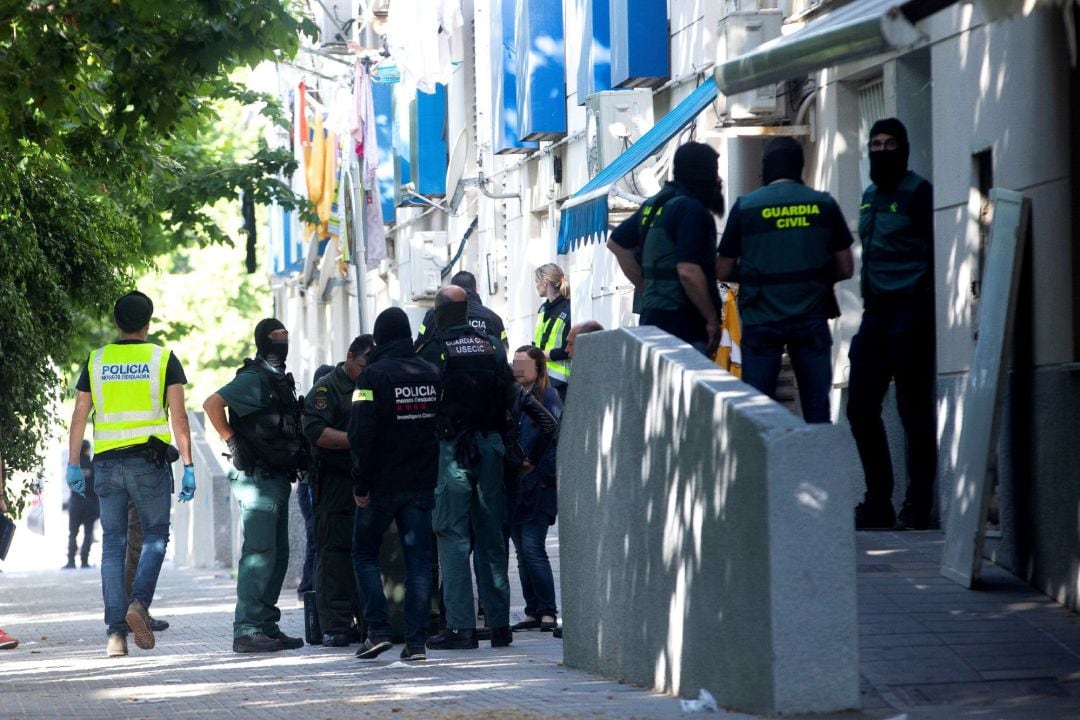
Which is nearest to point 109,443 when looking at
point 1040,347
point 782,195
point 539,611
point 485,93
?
point 539,611

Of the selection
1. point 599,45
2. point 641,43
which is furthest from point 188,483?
point 599,45

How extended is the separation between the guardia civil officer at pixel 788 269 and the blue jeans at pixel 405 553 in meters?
2.02

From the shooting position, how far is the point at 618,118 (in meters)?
17.8

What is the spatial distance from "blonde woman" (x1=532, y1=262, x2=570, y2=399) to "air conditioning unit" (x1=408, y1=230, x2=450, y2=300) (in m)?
14.4

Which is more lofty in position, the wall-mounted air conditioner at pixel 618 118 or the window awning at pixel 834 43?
the wall-mounted air conditioner at pixel 618 118

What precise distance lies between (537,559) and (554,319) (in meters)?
2.26

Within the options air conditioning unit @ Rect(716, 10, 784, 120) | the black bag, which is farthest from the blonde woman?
the black bag

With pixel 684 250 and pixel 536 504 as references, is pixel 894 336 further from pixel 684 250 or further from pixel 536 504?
pixel 536 504

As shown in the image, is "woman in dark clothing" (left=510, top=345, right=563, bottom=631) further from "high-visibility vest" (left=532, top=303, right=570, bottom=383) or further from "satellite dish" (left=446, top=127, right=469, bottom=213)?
"satellite dish" (left=446, top=127, right=469, bottom=213)

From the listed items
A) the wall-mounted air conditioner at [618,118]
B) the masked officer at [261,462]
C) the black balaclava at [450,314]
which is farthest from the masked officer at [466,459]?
the wall-mounted air conditioner at [618,118]

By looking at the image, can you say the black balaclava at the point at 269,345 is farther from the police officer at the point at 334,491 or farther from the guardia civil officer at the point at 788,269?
the guardia civil officer at the point at 788,269

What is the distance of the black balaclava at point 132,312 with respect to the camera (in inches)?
452

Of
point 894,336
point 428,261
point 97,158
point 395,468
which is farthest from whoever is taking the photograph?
→ point 428,261

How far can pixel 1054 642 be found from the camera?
8023 millimetres
